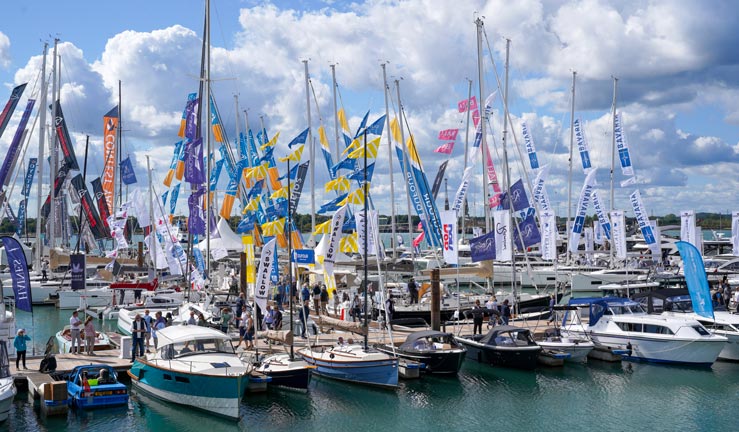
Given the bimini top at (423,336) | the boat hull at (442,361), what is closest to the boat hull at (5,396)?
the boat hull at (442,361)

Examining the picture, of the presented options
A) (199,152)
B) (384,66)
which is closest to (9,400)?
(199,152)

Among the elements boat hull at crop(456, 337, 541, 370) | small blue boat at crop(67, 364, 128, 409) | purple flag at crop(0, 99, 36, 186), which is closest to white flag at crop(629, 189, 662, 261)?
boat hull at crop(456, 337, 541, 370)

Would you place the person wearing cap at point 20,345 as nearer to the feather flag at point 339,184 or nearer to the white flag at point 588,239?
the feather flag at point 339,184

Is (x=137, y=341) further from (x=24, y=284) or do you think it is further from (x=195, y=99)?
(x=195, y=99)

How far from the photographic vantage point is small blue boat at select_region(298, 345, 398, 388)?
93.7 ft

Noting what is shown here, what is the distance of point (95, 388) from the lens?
25.5 meters

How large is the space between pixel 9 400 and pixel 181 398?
17.6 ft

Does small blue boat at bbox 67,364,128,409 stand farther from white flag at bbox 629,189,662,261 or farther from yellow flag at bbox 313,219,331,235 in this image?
white flag at bbox 629,189,662,261

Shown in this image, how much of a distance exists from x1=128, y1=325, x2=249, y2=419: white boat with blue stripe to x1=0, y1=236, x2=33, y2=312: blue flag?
4660mm

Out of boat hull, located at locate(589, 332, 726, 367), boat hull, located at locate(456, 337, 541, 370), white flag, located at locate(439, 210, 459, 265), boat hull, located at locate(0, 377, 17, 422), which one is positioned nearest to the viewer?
boat hull, located at locate(0, 377, 17, 422)

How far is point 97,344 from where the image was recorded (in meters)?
33.2

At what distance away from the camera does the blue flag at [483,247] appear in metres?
37.3

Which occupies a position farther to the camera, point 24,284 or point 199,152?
point 199,152

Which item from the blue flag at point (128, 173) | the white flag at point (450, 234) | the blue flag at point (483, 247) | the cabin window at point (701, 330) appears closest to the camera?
the cabin window at point (701, 330)
